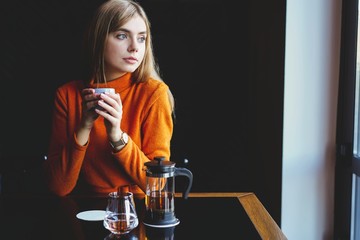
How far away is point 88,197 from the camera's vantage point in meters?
1.54

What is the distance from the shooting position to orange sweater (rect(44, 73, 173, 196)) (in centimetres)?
170

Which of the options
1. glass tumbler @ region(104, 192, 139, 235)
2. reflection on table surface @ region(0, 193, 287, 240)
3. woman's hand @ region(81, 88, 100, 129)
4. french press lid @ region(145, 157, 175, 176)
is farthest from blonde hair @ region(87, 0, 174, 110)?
glass tumbler @ region(104, 192, 139, 235)

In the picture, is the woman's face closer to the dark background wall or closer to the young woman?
the young woman

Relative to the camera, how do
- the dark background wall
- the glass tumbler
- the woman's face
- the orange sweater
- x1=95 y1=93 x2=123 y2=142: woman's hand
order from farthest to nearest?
the dark background wall, the woman's face, the orange sweater, x1=95 y1=93 x2=123 y2=142: woman's hand, the glass tumbler

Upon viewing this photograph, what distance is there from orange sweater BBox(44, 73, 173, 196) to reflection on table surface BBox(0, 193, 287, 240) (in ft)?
0.55

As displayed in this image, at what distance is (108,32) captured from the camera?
186 centimetres

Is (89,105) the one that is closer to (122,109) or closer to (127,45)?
(122,109)

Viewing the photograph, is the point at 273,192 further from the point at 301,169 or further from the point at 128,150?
the point at 128,150

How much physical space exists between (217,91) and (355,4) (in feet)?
2.98

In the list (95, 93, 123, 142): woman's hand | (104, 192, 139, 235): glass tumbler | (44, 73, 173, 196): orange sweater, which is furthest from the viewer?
(44, 73, 173, 196): orange sweater

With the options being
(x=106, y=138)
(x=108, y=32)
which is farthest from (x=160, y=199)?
(x=108, y=32)

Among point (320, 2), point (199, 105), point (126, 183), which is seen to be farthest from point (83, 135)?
point (320, 2)

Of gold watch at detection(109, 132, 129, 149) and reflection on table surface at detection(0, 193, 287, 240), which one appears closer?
reflection on table surface at detection(0, 193, 287, 240)

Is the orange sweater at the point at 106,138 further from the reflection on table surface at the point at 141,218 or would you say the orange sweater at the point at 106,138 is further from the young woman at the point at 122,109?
the reflection on table surface at the point at 141,218
